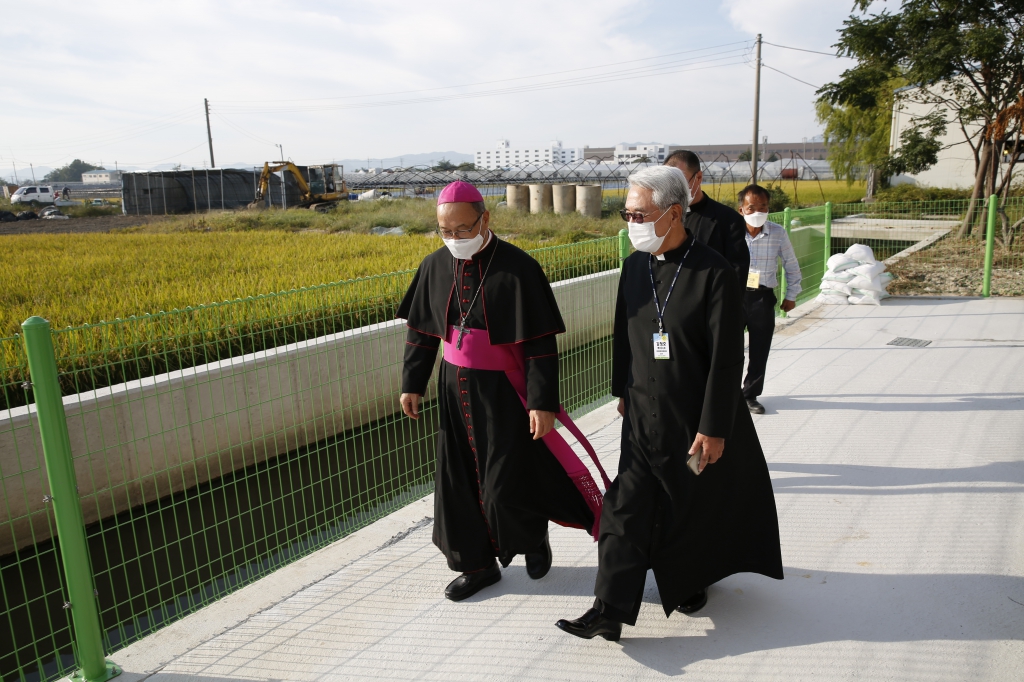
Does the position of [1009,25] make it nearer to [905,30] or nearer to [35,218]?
[905,30]

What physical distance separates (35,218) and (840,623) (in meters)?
36.9

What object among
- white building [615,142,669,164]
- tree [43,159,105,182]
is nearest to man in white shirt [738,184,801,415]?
white building [615,142,669,164]

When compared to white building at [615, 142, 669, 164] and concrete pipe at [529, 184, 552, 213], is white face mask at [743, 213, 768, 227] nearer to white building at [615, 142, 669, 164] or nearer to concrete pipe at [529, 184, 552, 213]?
concrete pipe at [529, 184, 552, 213]

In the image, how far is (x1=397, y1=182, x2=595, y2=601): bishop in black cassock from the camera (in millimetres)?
2869

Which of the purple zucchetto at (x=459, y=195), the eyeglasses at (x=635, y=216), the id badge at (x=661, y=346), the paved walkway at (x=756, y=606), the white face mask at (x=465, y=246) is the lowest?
the paved walkway at (x=756, y=606)

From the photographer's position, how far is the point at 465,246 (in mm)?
2842

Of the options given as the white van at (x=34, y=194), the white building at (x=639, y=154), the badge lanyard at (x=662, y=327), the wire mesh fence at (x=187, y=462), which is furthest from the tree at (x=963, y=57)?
the white van at (x=34, y=194)

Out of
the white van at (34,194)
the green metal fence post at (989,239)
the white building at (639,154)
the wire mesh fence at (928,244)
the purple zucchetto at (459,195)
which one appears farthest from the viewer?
the white building at (639,154)

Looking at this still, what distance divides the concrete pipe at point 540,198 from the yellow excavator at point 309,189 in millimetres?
8564

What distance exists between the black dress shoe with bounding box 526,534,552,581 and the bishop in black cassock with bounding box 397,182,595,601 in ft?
0.23

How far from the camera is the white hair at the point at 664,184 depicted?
2561 millimetres

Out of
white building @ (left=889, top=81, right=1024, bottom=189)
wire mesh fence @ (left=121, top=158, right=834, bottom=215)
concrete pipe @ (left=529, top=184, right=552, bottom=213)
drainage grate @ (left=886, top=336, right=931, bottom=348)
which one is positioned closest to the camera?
drainage grate @ (left=886, top=336, right=931, bottom=348)

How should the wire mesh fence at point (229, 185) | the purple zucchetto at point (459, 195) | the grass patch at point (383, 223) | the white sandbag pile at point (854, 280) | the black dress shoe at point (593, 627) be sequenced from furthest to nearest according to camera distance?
the wire mesh fence at point (229, 185) < the grass patch at point (383, 223) < the white sandbag pile at point (854, 280) < the purple zucchetto at point (459, 195) < the black dress shoe at point (593, 627)

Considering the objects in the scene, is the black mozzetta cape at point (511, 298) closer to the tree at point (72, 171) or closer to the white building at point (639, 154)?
the white building at point (639, 154)
